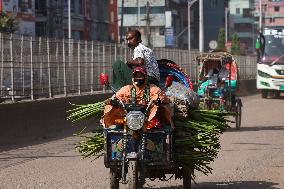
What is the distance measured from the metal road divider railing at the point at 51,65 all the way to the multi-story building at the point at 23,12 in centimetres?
3927

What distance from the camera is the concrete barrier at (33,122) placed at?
16.9 meters

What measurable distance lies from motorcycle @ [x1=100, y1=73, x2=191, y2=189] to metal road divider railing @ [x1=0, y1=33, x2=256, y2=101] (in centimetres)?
948

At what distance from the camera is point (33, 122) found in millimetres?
18344

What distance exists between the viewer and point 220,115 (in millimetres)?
10102

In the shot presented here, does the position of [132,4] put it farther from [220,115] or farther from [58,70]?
[220,115]

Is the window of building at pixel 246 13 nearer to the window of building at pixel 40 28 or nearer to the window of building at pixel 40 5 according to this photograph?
the window of building at pixel 40 28

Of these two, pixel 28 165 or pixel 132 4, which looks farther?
pixel 132 4

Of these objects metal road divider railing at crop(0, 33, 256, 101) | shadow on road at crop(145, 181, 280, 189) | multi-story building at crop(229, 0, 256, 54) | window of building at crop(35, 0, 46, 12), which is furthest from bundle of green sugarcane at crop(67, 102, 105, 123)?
multi-story building at crop(229, 0, 256, 54)

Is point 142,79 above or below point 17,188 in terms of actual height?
above

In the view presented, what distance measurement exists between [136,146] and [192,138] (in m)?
1.02

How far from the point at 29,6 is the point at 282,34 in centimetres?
3440

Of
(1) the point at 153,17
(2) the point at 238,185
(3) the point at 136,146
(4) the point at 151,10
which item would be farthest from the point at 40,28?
(3) the point at 136,146

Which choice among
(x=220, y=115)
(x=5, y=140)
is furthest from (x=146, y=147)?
(x=5, y=140)

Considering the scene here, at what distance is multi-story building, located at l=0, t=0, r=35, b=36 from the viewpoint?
66.9 metres
